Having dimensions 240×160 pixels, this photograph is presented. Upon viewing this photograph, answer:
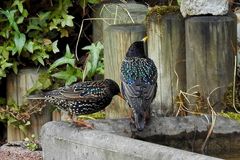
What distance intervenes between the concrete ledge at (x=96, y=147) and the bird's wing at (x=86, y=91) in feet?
1.20

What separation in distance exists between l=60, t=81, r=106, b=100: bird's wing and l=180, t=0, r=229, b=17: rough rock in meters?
1.07

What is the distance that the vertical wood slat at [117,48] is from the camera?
711cm

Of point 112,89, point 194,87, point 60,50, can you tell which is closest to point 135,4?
point 60,50

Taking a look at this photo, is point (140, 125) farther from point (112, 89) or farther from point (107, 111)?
point (107, 111)

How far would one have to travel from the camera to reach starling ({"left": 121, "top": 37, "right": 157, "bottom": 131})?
19.2 feet

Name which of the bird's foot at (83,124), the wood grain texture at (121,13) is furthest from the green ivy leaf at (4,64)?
the bird's foot at (83,124)

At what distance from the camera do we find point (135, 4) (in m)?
8.10

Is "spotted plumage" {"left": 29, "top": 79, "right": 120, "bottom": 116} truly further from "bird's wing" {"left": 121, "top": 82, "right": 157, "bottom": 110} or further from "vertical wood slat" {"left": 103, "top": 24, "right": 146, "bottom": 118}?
"vertical wood slat" {"left": 103, "top": 24, "right": 146, "bottom": 118}

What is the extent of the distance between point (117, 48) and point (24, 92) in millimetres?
1416

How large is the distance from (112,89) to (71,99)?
0.97ft

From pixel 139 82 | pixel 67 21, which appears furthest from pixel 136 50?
pixel 67 21

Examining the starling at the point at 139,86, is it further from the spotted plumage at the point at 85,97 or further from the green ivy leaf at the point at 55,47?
the green ivy leaf at the point at 55,47

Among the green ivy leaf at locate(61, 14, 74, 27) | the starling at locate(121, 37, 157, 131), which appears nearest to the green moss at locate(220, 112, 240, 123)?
the starling at locate(121, 37, 157, 131)

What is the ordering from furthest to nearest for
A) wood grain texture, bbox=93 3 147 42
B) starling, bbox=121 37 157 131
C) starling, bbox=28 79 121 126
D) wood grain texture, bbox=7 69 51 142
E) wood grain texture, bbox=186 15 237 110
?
wood grain texture, bbox=7 69 51 142
wood grain texture, bbox=93 3 147 42
wood grain texture, bbox=186 15 237 110
starling, bbox=28 79 121 126
starling, bbox=121 37 157 131
